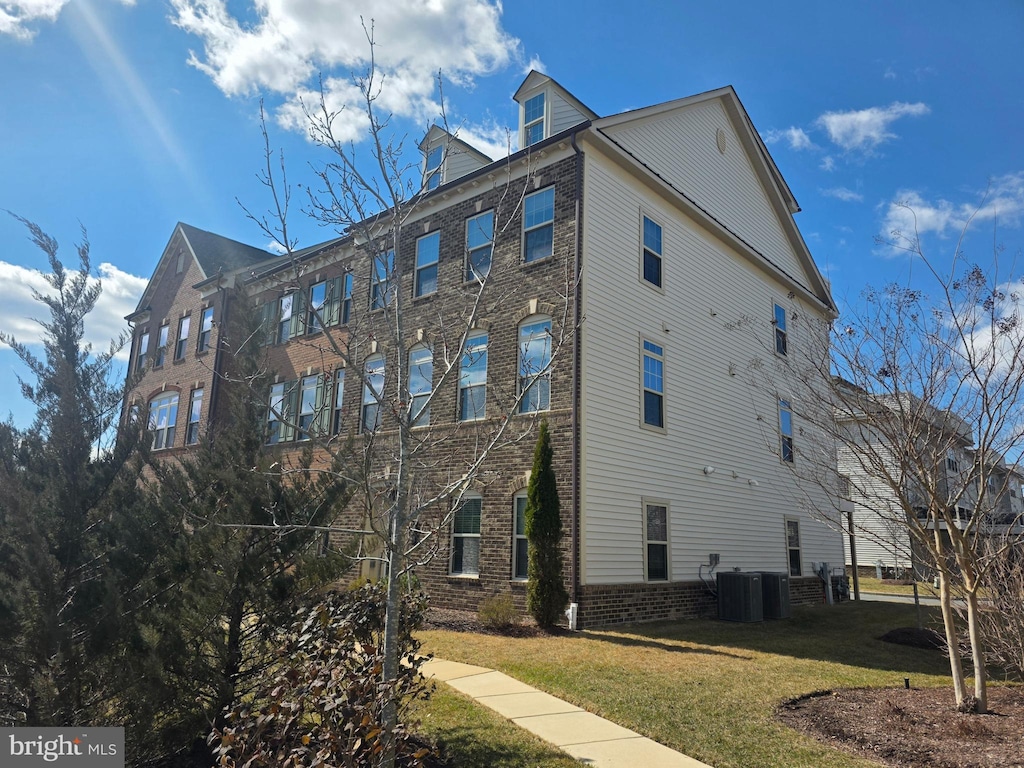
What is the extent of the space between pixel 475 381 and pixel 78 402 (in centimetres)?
1024

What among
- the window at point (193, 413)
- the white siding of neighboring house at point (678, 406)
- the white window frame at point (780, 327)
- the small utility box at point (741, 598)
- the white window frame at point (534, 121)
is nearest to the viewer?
the white siding of neighboring house at point (678, 406)

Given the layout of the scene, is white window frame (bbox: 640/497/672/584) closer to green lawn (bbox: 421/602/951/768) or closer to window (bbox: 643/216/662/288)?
green lawn (bbox: 421/602/951/768)

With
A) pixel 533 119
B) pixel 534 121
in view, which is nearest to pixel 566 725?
pixel 534 121

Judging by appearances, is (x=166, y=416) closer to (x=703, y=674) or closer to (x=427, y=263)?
(x=427, y=263)

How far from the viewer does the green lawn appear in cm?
578

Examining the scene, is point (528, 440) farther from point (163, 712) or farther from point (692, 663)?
point (163, 712)

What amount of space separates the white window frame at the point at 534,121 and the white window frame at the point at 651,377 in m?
5.22

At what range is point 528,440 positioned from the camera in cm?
1356

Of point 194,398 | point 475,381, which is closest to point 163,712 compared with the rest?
point 475,381

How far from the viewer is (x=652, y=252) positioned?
624 inches

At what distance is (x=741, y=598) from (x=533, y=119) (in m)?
11.5

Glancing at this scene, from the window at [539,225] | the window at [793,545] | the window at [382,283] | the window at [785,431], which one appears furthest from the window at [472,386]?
the window at [793,545]

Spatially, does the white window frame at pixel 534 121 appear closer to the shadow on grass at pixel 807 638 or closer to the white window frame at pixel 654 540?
the white window frame at pixel 654 540

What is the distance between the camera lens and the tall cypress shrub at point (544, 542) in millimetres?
12078
